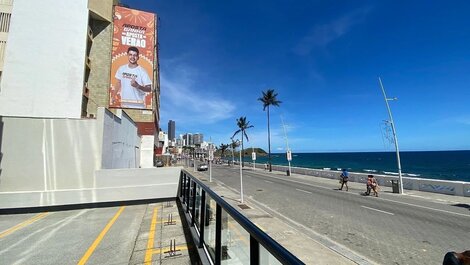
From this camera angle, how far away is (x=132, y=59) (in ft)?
121

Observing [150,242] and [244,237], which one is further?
[150,242]

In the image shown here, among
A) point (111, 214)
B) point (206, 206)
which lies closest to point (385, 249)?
point (206, 206)

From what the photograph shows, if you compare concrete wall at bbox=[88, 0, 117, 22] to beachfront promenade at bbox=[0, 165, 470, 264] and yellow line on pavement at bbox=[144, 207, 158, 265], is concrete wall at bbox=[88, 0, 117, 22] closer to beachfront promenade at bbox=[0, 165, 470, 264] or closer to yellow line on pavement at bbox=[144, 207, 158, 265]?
beachfront promenade at bbox=[0, 165, 470, 264]

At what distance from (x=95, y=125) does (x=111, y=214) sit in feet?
14.1

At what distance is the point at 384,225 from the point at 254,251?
1028 cm

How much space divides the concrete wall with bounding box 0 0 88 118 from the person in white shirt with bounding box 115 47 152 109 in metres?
7.75

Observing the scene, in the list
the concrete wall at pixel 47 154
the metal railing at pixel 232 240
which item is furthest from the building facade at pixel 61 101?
the metal railing at pixel 232 240

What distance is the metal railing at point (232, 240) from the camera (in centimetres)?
215

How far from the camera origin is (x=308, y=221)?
1117 cm

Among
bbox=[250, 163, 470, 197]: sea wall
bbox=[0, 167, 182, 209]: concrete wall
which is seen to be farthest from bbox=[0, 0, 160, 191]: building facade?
bbox=[250, 163, 470, 197]: sea wall

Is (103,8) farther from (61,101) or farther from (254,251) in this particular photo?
(254,251)

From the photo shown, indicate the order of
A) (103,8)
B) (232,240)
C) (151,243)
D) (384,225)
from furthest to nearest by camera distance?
(103,8) → (384,225) → (151,243) → (232,240)

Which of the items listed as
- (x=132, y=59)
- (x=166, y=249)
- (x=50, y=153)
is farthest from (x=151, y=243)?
(x=132, y=59)

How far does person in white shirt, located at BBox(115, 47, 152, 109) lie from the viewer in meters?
36.0
